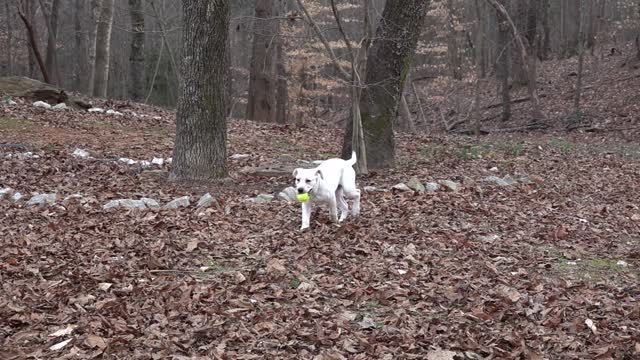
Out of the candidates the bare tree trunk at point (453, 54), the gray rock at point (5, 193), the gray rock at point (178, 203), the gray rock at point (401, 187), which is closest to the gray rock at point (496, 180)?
the gray rock at point (401, 187)

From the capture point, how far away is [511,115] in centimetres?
2408

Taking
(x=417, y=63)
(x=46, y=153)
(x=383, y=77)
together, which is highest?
(x=417, y=63)

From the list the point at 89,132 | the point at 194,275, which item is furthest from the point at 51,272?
the point at 89,132

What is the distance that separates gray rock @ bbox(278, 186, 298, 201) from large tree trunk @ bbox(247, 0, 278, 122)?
9159 millimetres

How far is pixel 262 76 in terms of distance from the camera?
62.9 feet

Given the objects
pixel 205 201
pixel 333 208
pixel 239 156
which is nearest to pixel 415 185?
pixel 333 208

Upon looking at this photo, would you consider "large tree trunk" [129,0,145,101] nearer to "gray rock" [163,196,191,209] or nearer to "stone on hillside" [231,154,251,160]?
"stone on hillside" [231,154,251,160]

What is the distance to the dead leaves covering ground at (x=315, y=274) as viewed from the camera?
4.61 m

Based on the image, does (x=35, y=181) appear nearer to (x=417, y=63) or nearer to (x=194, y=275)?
(x=194, y=275)

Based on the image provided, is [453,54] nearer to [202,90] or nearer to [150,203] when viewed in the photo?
[202,90]

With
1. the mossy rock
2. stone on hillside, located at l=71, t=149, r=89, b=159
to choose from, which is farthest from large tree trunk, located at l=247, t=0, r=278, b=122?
stone on hillside, located at l=71, t=149, r=89, b=159

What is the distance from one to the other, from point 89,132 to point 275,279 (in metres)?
9.68

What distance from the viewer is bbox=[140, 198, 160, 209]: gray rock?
338 inches

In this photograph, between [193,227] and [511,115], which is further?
[511,115]
